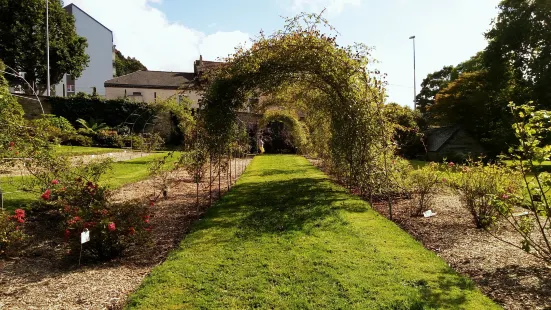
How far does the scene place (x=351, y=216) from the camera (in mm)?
6773

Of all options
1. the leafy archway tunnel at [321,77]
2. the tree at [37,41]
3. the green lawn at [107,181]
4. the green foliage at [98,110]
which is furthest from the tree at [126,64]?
the leafy archway tunnel at [321,77]

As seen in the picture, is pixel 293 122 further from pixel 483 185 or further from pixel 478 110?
pixel 483 185

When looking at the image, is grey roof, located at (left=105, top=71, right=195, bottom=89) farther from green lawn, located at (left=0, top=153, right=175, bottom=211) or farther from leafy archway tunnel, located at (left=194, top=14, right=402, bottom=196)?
leafy archway tunnel, located at (left=194, top=14, right=402, bottom=196)

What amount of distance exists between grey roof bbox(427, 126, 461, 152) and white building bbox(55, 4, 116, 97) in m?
35.1

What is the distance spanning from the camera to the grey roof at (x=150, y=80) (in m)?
40.4

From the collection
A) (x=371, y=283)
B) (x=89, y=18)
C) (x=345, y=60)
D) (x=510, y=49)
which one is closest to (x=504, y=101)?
(x=510, y=49)

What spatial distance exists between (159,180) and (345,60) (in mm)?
6729

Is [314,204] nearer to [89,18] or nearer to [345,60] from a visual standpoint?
[345,60]

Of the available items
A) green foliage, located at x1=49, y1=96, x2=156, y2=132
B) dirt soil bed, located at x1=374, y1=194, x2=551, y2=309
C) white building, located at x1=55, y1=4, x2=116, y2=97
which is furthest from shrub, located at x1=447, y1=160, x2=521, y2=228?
white building, located at x1=55, y1=4, x2=116, y2=97

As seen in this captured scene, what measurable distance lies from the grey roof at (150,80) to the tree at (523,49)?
29339 mm

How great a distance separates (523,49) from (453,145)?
6.14 meters

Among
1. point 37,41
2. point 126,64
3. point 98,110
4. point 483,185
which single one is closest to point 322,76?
point 483,185

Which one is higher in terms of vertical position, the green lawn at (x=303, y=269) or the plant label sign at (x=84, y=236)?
the plant label sign at (x=84, y=236)

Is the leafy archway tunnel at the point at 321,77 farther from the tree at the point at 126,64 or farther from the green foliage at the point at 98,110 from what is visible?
the tree at the point at 126,64
